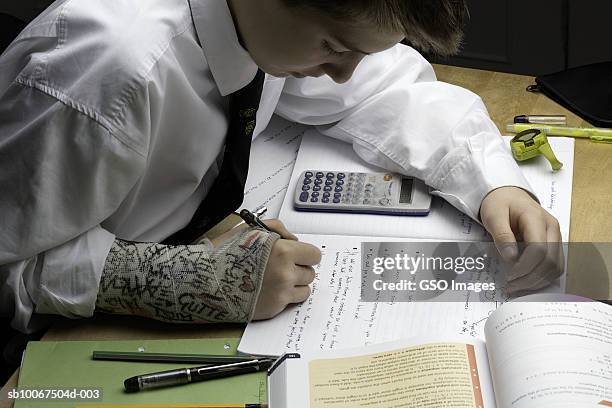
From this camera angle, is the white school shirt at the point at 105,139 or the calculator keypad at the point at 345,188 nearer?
the white school shirt at the point at 105,139

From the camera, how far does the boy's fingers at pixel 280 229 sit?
1.01m

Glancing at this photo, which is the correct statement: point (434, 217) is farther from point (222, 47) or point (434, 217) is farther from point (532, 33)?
point (532, 33)

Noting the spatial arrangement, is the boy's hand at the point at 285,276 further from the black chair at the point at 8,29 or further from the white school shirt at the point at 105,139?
the black chair at the point at 8,29

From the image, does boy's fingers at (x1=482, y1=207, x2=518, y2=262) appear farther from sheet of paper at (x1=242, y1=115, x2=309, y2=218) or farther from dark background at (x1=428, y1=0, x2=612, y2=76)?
dark background at (x1=428, y1=0, x2=612, y2=76)

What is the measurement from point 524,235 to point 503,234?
0.02m

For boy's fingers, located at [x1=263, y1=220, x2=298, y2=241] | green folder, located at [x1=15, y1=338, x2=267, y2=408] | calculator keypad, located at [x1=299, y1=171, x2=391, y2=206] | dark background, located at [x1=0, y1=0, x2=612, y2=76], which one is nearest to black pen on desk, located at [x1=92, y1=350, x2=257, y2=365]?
green folder, located at [x1=15, y1=338, x2=267, y2=408]

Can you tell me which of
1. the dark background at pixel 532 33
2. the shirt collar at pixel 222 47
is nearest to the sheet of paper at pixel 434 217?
the shirt collar at pixel 222 47

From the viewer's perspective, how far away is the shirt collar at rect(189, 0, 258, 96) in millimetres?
984

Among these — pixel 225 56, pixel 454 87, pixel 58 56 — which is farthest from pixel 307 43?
pixel 454 87

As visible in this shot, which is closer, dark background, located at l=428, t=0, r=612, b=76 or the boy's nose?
the boy's nose

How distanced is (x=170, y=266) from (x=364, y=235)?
0.23 metres

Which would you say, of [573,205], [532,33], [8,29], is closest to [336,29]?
[573,205]

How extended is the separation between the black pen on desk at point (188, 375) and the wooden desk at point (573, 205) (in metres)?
0.06

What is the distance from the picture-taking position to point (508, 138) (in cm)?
120
